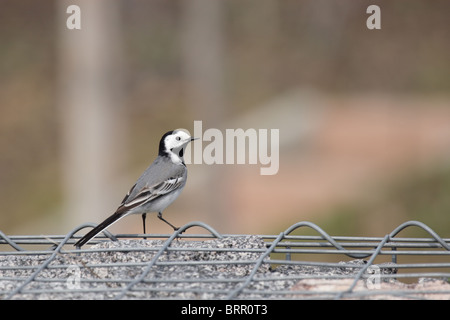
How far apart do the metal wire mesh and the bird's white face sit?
2137 mm

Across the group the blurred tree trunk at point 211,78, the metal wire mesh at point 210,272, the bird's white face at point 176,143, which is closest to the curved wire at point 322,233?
the metal wire mesh at point 210,272

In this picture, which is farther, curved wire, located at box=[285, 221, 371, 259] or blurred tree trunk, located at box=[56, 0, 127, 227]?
blurred tree trunk, located at box=[56, 0, 127, 227]

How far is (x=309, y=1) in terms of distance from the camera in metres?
23.1

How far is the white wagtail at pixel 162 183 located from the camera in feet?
20.7

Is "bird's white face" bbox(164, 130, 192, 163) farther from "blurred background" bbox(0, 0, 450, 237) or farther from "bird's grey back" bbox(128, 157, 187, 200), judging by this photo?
"blurred background" bbox(0, 0, 450, 237)

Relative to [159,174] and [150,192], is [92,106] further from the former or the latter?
[150,192]

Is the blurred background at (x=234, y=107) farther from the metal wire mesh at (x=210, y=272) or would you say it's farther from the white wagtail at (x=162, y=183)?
the metal wire mesh at (x=210, y=272)

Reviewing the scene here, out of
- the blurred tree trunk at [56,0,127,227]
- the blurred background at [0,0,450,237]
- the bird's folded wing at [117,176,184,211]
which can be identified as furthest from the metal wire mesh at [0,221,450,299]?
the blurred background at [0,0,450,237]

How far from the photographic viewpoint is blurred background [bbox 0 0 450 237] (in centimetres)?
1095

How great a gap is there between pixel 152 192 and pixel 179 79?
49.5 ft

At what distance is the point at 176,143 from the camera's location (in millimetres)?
6762

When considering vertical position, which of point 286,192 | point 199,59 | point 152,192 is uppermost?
point 199,59

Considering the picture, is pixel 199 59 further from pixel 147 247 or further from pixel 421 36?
pixel 421 36
